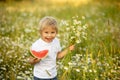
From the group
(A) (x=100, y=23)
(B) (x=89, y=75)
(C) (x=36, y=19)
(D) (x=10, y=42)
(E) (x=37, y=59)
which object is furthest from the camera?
(C) (x=36, y=19)

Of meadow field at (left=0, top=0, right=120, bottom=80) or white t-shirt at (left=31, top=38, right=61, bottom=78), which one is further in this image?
meadow field at (left=0, top=0, right=120, bottom=80)

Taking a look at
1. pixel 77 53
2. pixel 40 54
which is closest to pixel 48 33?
pixel 40 54

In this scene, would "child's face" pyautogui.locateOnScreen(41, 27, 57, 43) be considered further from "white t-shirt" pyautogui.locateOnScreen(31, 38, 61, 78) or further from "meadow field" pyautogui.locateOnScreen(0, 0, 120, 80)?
"meadow field" pyautogui.locateOnScreen(0, 0, 120, 80)

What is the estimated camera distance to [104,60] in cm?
562

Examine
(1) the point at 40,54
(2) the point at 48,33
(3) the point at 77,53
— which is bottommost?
(3) the point at 77,53

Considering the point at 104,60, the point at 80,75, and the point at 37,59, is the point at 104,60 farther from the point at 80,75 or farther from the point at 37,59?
the point at 37,59

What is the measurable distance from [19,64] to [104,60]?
4.27 ft

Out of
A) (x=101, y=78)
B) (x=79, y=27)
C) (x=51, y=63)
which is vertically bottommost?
(x=101, y=78)

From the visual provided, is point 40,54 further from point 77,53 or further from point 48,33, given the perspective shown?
point 77,53

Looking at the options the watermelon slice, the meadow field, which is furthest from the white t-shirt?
the meadow field

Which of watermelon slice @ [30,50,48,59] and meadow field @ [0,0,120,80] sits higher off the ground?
watermelon slice @ [30,50,48,59]

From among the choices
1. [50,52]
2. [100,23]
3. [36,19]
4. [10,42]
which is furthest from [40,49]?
[36,19]

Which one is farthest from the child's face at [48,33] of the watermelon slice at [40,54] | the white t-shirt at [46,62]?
the watermelon slice at [40,54]

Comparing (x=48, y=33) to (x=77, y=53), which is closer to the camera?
(x=48, y=33)
